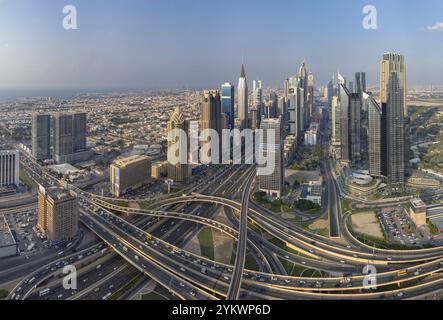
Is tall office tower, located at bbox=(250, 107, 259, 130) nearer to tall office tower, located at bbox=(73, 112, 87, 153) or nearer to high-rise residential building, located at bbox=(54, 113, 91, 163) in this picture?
tall office tower, located at bbox=(73, 112, 87, 153)

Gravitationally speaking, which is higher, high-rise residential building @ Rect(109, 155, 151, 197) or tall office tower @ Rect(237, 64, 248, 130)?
tall office tower @ Rect(237, 64, 248, 130)

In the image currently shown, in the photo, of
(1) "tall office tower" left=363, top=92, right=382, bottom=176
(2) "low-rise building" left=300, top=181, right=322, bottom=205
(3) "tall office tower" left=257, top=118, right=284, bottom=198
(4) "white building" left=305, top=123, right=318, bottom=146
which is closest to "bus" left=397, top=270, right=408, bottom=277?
(2) "low-rise building" left=300, top=181, right=322, bottom=205

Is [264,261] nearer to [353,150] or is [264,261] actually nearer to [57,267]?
[57,267]

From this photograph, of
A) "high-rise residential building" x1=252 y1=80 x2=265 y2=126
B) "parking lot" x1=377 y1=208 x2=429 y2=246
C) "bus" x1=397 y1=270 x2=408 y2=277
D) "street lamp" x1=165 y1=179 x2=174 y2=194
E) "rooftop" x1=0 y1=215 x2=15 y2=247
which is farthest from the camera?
"high-rise residential building" x1=252 y1=80 x2=265 y2=126

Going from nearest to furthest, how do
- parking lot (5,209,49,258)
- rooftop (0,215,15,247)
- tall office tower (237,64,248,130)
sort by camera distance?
rooftop (0,215,15,247)
parking lot (5,209,49,258)
tall office tower (237,64,248,130)

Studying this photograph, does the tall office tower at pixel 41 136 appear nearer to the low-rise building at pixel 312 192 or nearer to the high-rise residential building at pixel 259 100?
the low-rise building at pixel 312 192

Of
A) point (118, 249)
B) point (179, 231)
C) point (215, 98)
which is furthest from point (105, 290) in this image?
point (215, 98)

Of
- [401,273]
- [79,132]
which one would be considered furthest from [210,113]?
[401,273]
